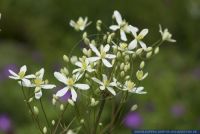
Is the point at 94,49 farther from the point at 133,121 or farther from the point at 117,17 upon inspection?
the point at 133,121

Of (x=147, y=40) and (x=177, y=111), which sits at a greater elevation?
(x=147, y=40)

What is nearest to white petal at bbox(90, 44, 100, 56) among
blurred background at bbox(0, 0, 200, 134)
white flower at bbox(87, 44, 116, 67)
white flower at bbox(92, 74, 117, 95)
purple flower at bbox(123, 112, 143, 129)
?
white flower at bbox(87, 44, 116, 67)

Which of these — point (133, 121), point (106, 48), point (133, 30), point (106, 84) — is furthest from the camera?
point (133, 121)

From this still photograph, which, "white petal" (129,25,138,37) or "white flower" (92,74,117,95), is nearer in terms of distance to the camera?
"white flower" (92,74,117,95)

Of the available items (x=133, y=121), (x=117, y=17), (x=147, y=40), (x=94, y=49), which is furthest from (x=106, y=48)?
(x=147, y=40)

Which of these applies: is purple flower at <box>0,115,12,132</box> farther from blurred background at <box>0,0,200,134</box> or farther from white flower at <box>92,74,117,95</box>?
white flower at <box>92,74,117,95</box>

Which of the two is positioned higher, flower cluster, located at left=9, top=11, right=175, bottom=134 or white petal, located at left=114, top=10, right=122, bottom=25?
white petal, located at left=114, top=10, right=122, bottom=25

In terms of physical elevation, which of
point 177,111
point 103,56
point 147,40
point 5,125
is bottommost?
point 103,56

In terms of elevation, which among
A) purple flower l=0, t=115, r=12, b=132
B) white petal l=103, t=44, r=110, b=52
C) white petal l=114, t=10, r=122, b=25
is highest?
purple flower l=0, t=115, r=12, b=132

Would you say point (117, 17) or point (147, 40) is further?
point (147, 40)
